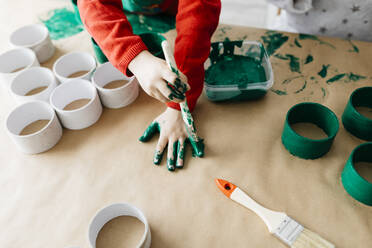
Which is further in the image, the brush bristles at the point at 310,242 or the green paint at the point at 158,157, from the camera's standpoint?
the green paint at the point at 158,157

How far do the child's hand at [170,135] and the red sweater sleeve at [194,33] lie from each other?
0.37 feet

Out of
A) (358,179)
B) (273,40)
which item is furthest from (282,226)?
(273,40)

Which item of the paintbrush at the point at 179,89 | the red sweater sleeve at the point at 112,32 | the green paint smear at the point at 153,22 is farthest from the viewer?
the green paint smear at the point at 153,22

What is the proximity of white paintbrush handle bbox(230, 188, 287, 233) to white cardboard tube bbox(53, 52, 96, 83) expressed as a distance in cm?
55

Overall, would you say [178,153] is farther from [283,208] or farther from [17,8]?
[17,8]

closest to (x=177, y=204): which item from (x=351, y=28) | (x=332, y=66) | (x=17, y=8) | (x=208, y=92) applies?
(x=208, y=92)

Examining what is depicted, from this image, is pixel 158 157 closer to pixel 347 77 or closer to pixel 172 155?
pixel 172 155

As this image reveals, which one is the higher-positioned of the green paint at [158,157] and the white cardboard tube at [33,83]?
the white cardboard tube at [33,83]

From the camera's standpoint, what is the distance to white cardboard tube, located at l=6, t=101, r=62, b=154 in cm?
74

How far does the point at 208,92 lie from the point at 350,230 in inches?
18.1

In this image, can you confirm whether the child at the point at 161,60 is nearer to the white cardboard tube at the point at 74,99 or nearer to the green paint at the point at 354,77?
the white cardboard tube at the point at 74,99

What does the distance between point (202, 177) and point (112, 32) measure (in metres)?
0.39

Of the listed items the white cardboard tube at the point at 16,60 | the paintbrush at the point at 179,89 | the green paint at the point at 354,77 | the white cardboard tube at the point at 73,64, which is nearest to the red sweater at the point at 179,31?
the paintbrush at the point at 179,89

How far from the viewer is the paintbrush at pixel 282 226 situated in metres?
0.58
